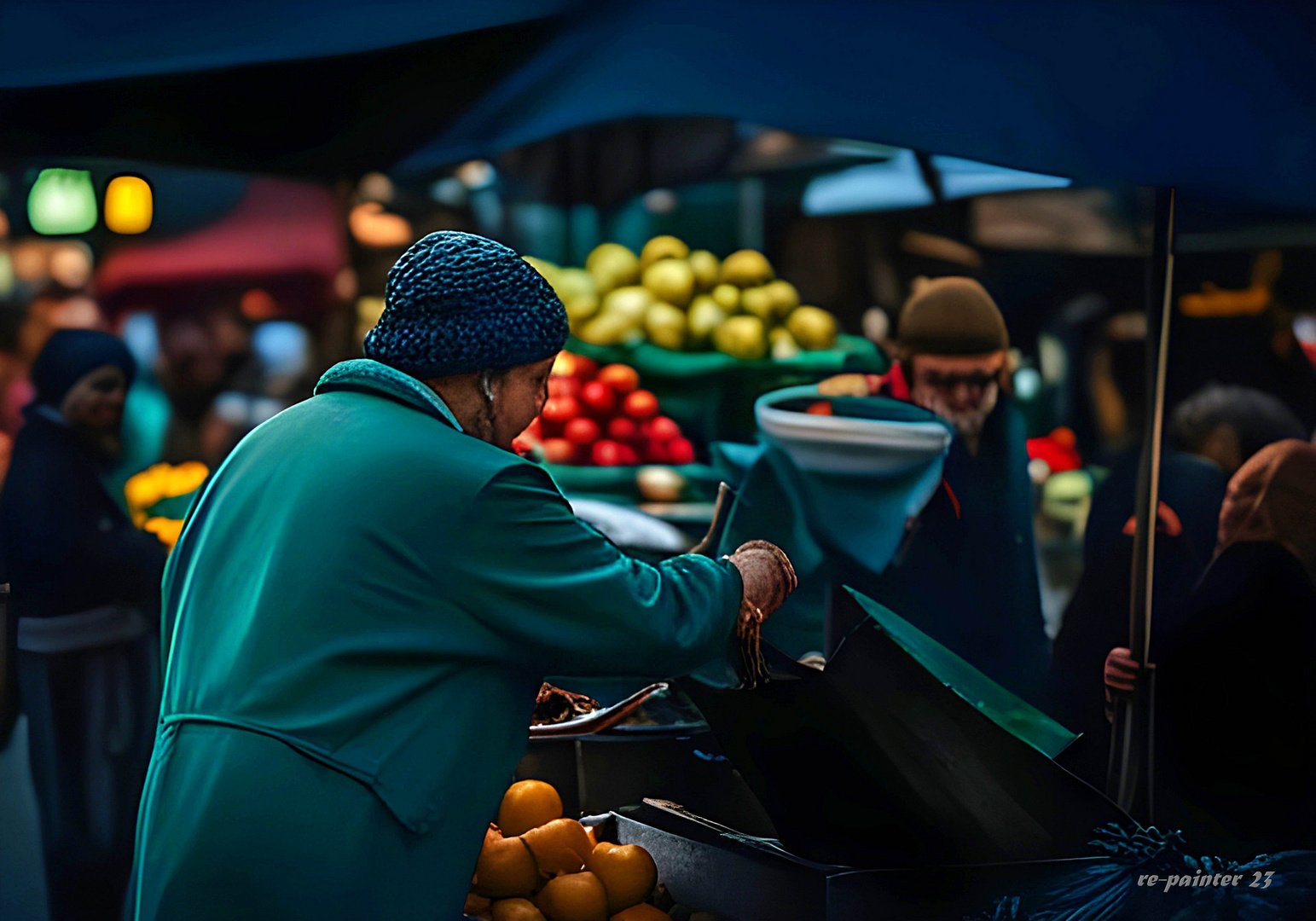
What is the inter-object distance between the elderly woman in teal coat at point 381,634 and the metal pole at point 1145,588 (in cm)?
149

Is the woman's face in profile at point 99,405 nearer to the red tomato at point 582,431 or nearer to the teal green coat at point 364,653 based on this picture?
the red tomato at point 582,431

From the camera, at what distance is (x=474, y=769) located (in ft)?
4.40

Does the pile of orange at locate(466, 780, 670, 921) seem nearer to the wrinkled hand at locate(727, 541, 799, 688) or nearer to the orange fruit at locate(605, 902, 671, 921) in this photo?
the orange fruit at locate(605, 902, 671, 921)

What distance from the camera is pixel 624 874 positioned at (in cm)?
199

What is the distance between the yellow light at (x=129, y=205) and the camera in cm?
271

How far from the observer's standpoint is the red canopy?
275 centimetres

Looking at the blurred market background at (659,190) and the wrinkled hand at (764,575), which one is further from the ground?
the blurred market background at (659,190)

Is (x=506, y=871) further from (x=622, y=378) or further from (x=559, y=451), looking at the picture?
(x=622, y=378)

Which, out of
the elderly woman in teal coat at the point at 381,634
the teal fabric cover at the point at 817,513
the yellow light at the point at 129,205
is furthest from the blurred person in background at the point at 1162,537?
the yellow light at the point at 129,205

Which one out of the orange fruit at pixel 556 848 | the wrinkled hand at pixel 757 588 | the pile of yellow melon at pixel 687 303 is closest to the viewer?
the wrinkled hand at pixel 757 588

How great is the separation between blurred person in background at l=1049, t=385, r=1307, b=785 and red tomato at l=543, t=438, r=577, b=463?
4.02ft

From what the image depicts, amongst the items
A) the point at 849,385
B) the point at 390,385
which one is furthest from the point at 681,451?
the point at 390,385

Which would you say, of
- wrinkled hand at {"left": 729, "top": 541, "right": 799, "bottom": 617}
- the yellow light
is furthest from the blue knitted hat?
the yellow light

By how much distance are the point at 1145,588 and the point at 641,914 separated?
1.33 m
